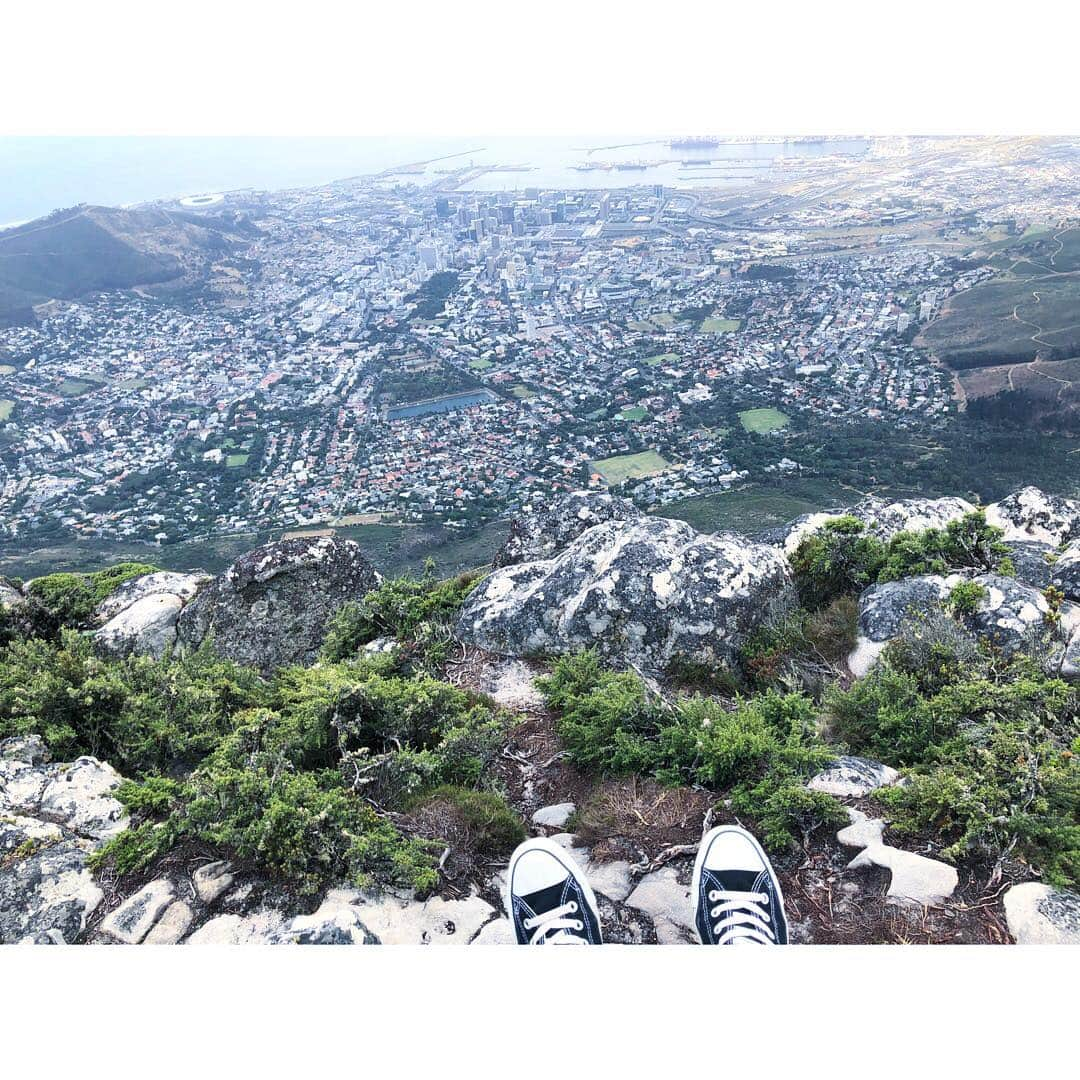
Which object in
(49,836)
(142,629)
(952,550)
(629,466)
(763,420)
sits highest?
(952,550)

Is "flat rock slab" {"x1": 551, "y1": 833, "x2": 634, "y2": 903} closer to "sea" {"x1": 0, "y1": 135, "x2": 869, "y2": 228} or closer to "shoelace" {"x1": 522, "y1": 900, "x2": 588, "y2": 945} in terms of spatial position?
"shoelace" {"x1": 522, "y1": 900, "x2": 588, "y2": 945}

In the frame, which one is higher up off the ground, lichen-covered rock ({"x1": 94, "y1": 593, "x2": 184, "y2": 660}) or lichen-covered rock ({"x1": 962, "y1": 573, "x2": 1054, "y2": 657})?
lichen-covered rock ({"x1": 962, "y1": 573, "x2": 1054, "y2": 657})

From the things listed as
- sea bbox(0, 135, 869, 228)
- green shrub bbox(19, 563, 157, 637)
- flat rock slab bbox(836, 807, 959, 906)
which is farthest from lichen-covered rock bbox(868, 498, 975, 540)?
sea bbox(0, 135, 869, 228)

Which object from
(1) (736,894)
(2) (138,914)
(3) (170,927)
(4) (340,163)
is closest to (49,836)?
(2) (138,914)

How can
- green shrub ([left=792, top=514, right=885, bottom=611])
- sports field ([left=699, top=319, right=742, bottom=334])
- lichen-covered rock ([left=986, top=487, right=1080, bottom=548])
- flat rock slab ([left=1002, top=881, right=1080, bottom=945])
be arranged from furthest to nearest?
1. sports field ([left=699, top=319, right=742, bottom=334])
2. lichen-covered rock ([left=986, top=487, right=1080, bottom=548])
3. green shrub ([left=792, top=514, right=885, bottom=611])
4. flat rock slab ([left=1002, top=881, right=1080, bottom=945])

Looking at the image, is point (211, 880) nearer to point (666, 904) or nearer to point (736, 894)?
point (666, 904)

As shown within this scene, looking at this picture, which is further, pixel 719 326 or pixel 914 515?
pixel 719 326
